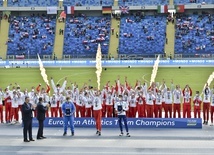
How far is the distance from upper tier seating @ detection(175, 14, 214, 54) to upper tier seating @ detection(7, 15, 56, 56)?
16.3m

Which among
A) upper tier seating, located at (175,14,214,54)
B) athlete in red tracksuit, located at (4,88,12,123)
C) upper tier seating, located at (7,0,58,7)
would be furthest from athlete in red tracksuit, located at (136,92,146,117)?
upper tier seating, located at (7,0,58,7)

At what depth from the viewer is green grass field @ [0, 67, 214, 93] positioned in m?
40.1

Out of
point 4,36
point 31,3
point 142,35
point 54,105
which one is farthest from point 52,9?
point 54,105

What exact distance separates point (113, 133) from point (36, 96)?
4.94 m

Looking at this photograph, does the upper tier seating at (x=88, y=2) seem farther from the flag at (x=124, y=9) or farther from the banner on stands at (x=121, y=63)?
the banner on stands at (x=121, y=63)

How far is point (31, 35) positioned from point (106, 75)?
23.7 metres

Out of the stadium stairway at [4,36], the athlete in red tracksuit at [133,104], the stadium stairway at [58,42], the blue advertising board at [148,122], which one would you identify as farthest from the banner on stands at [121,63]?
the blue advertising board at [148,122]

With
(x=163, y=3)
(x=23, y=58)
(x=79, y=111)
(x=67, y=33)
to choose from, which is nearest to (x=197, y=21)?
(x=163, y=3)

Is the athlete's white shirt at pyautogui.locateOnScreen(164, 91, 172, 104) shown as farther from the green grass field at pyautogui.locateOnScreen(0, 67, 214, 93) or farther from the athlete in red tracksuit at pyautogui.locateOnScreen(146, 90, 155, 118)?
the green grass field at pyautogui.locateOnScreen(0, 67, 214, 93)

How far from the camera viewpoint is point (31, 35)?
6412 cm

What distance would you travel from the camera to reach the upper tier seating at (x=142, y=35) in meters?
59.1

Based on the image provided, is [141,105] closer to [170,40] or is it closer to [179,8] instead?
[170,40]

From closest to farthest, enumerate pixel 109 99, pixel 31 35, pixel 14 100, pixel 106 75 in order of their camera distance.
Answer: pixel 109 99 → pixel 14 100 → pixel 106 75 → pixel 31 35

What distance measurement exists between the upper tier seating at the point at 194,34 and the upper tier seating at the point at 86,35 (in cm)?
917
